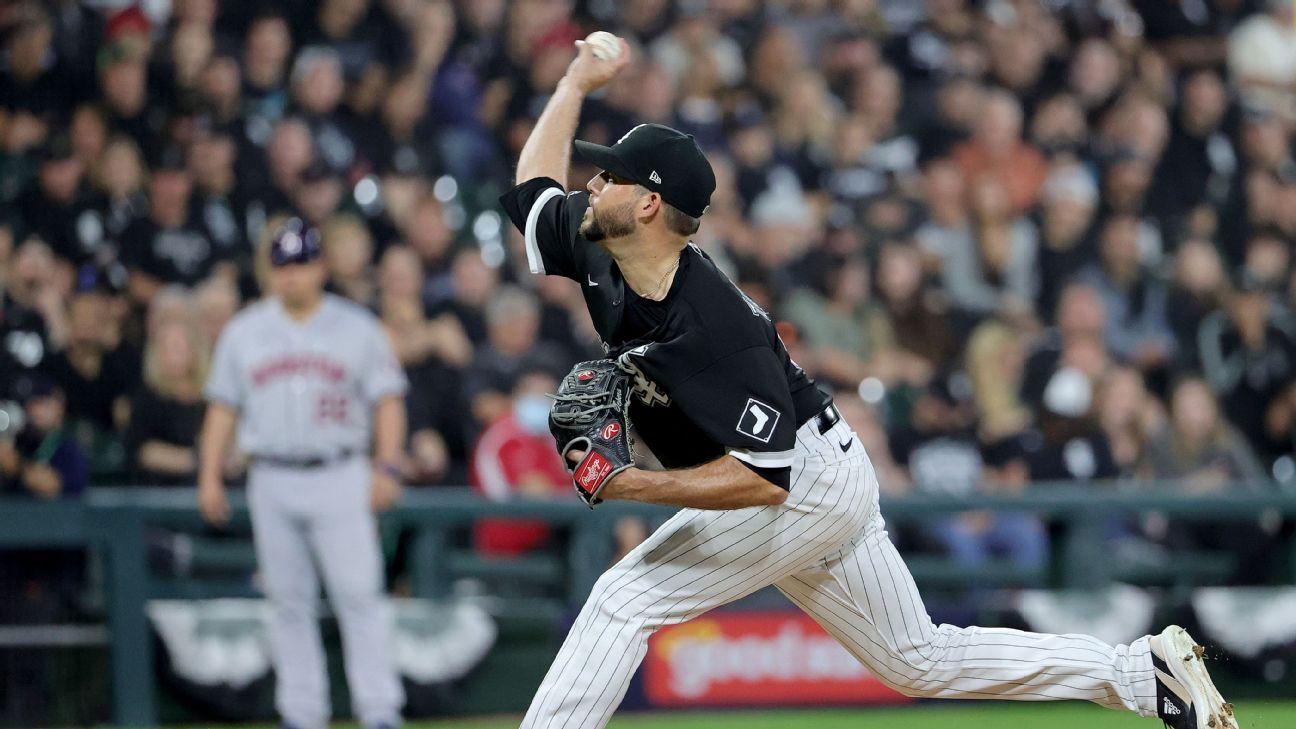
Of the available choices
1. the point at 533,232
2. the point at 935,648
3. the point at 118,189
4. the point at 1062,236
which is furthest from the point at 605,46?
the point at 1062,236

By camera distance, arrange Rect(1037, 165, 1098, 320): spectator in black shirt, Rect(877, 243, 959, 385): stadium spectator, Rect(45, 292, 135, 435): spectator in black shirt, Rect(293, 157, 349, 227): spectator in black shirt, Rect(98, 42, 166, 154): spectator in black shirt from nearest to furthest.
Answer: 1. Rect(45, 292, 135, 435): spectator in black shirt
2. Rect(293, 157, 349, 227): spectator in black shirt
3. Rect(98, 42, 166, 154): spectator in black shirt
4. Rect(877, 243, 959, 385): stadium spectator
5. Rect(1037, 165, 1098, 320): spectator in black shirt

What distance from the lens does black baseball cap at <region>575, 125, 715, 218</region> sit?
15.1 feet

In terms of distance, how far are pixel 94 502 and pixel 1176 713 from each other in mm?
5342

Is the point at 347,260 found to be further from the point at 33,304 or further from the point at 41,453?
the point at 41,453

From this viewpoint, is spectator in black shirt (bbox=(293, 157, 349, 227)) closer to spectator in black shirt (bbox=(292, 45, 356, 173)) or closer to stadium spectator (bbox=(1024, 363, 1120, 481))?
spectator in black shirt (bbox=(292, 45, 356, 173))

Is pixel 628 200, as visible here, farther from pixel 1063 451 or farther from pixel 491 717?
pixel 1063 451

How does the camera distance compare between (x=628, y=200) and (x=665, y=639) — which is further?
(x=665, y=639)

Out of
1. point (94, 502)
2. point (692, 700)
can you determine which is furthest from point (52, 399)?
point (692, 700)

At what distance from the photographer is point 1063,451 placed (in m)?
9.77

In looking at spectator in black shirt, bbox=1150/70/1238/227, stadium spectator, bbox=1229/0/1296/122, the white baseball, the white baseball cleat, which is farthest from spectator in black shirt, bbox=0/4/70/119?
stadium spectator, bbox=1229/0/1296/122

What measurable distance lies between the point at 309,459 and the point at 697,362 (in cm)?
361

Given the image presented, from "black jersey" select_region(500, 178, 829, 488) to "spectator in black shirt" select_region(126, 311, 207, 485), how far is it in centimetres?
430

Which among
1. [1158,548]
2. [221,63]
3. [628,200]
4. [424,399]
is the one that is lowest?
[1158,548]

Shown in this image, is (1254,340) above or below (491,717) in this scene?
above
